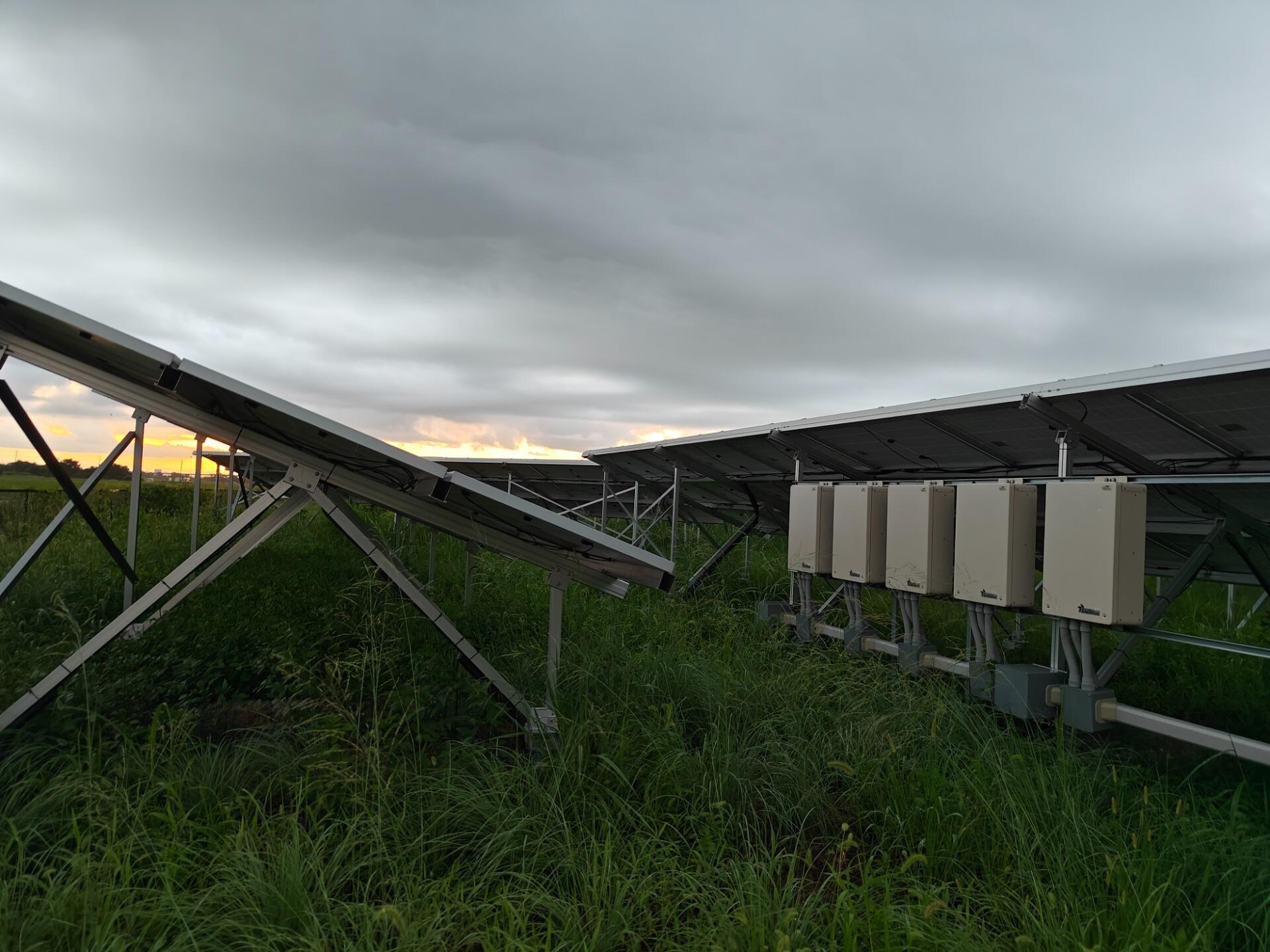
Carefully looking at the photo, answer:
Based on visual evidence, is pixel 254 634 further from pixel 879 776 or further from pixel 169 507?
pixel 169 507

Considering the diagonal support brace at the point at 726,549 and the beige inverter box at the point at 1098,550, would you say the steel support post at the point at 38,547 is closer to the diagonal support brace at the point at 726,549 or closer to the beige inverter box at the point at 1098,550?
the diagonal support brace at the point at 726,549

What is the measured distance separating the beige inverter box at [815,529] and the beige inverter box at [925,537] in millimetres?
856

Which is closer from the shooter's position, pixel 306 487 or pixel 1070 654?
pixel 306 487

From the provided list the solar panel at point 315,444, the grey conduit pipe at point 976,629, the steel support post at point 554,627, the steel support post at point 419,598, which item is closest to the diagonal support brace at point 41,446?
the solar panel at point 315,444

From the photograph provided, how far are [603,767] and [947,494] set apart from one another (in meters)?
3.08

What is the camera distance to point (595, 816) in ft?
9.85

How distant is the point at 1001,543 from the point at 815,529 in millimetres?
1792

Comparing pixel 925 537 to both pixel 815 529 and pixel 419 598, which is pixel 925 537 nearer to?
pixel 815 529

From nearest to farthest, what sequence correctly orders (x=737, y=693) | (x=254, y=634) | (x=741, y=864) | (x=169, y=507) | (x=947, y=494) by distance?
(x=741, y=864)
(x=737, y=693)
(x=947, y=494)
(x=254, y=634)
(x=169, y=507)

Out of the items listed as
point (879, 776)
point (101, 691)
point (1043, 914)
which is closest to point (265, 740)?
point (101, 691)

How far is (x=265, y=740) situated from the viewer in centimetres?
353

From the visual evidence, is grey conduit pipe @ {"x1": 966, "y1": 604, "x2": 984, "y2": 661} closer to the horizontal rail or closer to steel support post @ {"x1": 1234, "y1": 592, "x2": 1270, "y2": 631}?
the horizontal rail

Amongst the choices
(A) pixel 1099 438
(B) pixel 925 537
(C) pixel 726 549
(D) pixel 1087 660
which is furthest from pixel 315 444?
(C) pixel 726 549

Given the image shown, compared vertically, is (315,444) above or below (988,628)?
above
